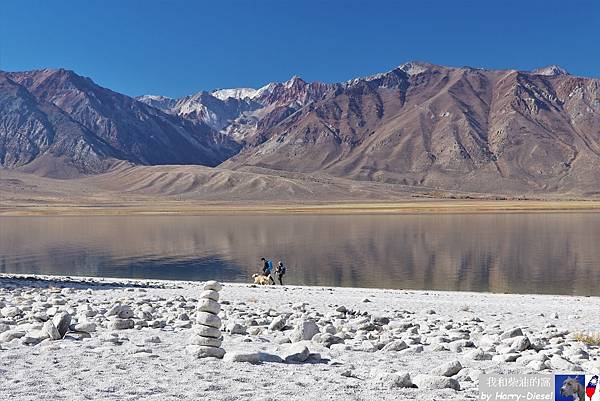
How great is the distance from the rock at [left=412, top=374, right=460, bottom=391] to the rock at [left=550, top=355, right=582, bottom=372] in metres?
1.90

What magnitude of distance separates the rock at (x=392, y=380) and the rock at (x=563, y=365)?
2453 mm

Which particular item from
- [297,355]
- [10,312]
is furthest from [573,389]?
[10,312]

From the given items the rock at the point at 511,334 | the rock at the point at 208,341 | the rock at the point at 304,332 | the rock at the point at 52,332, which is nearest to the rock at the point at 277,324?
the rock at the point at 304,332

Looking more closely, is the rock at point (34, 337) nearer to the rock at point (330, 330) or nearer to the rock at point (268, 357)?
the rock at point (268, 357)

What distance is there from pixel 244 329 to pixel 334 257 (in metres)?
32.4

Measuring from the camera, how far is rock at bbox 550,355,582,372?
9414 millimetres

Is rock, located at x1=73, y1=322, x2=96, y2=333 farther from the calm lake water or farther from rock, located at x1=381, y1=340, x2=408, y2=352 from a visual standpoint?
the calm lake water

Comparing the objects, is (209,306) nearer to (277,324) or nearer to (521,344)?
(277,324)

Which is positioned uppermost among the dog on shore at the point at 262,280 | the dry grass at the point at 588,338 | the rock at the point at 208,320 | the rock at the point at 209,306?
the rock at the point at 209,306

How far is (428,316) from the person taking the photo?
18234mm

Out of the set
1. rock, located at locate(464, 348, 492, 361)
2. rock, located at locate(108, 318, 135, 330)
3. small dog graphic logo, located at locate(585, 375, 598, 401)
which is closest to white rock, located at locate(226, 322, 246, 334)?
rock, located at locate(108, 318, 135, 330)

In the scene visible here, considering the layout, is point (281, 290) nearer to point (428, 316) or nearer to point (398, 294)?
point (398, 294)

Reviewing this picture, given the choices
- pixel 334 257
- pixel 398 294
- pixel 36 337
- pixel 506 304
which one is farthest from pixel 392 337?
pixel 334 257

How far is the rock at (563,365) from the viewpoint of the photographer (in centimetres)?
941
